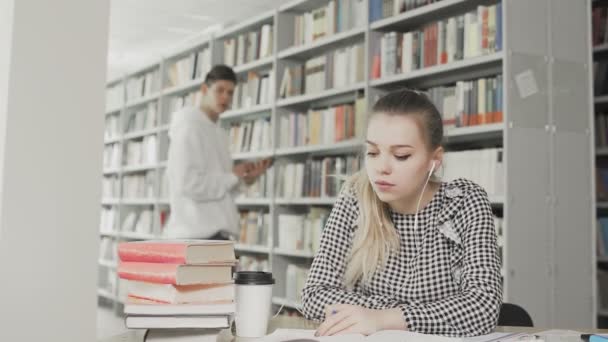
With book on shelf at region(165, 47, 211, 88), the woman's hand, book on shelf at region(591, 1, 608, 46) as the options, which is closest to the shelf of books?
book on shelf at region(591, 1, 608, 46)

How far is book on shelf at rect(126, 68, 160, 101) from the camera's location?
6.09 m

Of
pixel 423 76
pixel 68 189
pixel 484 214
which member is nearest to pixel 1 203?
pixel 68 189

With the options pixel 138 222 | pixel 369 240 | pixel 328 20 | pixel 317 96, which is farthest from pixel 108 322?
pixel 369 240

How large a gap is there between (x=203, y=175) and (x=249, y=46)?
73.4 inches

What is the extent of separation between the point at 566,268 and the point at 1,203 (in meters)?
2.38

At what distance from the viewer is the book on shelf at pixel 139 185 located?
5.97 meters

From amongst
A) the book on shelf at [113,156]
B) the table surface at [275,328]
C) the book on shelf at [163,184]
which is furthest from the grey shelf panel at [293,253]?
the book on shelf at [113,156]

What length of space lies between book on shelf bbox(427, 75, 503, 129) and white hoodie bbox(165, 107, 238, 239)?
1117 millimetres

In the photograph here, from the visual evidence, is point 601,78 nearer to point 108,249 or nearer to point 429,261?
point 429,261

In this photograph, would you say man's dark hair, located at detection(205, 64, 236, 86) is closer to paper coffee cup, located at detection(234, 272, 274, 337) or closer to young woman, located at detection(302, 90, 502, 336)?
young woman, located at detection(302, 90, 502, 336)

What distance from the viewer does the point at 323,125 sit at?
3.99 meters

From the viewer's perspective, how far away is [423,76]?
11.0 ft

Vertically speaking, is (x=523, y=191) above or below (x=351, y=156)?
below

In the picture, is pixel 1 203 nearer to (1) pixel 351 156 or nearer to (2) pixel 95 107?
(2) pixel 95 107
